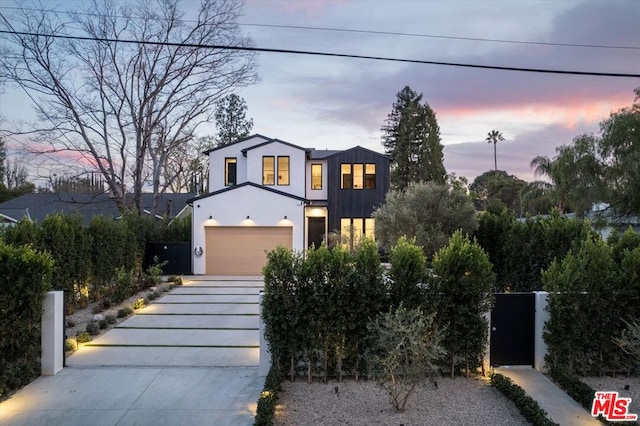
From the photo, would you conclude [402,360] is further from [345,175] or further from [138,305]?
[345,175]

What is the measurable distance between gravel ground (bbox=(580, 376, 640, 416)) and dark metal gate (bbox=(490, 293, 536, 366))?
0.85 m

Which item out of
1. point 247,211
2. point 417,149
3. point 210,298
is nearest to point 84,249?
point 210,298

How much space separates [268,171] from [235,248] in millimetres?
4820

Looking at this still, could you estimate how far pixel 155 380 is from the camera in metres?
5.84

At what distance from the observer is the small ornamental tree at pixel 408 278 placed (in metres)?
5.97

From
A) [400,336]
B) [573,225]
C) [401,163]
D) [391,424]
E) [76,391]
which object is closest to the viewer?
[391,424]

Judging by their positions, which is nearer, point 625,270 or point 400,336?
point 400,336

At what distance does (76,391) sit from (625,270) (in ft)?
26.6

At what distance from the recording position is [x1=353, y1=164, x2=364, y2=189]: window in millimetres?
20922

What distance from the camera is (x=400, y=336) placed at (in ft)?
16.7

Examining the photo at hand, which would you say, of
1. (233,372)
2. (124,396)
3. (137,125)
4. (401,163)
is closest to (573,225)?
Result: (233,372)

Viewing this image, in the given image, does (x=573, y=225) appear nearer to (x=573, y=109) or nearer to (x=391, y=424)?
(x=573, y=109)

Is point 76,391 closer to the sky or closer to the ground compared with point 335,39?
closer to the ground

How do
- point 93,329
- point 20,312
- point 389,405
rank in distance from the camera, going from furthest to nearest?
point 93,329, point 20,312, point 389,405
